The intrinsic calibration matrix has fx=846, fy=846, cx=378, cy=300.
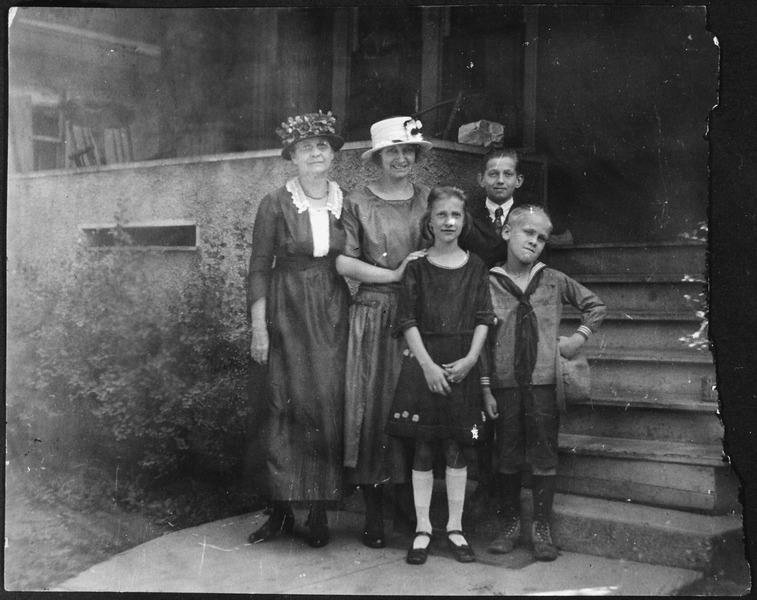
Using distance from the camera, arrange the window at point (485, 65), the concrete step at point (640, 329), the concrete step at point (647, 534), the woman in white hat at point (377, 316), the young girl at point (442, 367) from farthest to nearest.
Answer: the window at point (485, 65) → the concrete step at point (640, 329) → the woman in white hat at point (377, 316) → the young girl at point (442, 367) → the concrete step at point (647, 534)

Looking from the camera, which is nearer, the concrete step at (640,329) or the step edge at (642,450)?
the step edge at (642,450)

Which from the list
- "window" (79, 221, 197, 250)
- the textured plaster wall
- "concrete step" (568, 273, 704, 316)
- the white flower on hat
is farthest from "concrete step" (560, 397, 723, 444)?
"window" (79, 221, 197, 250)

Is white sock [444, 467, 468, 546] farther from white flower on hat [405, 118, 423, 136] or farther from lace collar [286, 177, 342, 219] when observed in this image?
white flower on hat [405, 118, 423, 136]

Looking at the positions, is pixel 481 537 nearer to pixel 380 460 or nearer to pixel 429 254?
pixel 380 460

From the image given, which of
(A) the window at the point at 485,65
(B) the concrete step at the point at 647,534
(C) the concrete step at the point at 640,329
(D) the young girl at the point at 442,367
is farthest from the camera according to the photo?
(A) the window at the point at 485,65

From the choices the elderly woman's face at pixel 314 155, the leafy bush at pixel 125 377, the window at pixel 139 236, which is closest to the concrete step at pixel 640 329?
the elderly woman's face at pixel 314 155

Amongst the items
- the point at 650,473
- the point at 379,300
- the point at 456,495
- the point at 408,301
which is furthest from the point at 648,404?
the point at 379,300

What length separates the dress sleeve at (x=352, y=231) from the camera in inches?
147

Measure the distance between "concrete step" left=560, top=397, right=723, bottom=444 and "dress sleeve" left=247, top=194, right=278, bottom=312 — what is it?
1471 millimetres

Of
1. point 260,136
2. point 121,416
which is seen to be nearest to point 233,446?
point 121,416

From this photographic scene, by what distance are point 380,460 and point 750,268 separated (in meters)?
1.90

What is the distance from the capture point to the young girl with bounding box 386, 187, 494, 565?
11.7 ft

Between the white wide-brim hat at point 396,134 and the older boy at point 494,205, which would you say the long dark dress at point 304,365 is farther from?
the older boy at point 494,205

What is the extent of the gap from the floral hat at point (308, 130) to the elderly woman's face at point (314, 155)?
2cm
